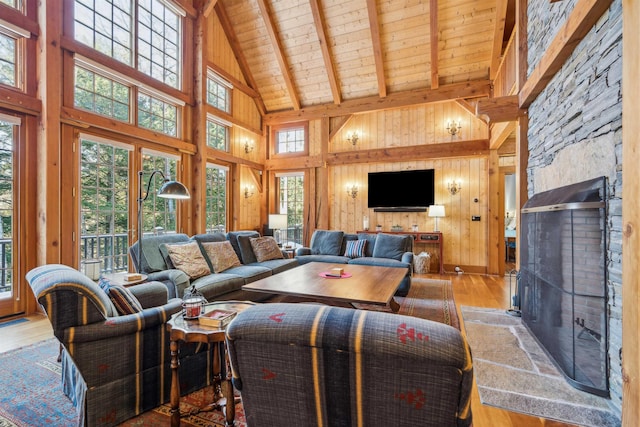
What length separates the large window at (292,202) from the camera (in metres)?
7.77

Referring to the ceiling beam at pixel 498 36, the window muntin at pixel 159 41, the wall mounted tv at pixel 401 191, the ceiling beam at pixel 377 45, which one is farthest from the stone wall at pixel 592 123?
the window muntin at pixel 159 41

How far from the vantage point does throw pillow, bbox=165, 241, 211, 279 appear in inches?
135

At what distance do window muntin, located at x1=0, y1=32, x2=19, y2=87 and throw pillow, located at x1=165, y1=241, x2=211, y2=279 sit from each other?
2529 mm

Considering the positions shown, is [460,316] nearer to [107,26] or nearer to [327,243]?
[327,243]

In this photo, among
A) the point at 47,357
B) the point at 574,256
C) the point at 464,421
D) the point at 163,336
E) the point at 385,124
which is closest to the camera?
the point at 464,421

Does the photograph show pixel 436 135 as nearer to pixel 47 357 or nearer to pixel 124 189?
pixel 124 189

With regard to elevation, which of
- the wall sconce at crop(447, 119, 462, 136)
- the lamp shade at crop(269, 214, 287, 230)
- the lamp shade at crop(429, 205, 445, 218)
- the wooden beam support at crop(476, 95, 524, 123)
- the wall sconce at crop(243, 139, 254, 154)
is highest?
the wall sconce at crop(447, 119, 462, 136)

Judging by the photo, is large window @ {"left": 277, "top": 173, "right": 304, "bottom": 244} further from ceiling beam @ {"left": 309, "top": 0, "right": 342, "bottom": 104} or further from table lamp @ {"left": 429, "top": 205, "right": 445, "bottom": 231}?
table lamp @ {"left": 429, "top": 205, "right": 445, "bottom": 231}

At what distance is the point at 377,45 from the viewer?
5.82 meters

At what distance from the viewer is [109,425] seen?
165cm

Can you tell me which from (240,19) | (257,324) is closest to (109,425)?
(257,324)

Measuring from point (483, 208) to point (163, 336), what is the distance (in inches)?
242

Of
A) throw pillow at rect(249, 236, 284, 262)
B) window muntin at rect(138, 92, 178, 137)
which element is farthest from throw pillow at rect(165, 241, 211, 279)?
window muntin at rect(138, 92, 178, 137)

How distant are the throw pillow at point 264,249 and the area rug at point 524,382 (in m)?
2.88
